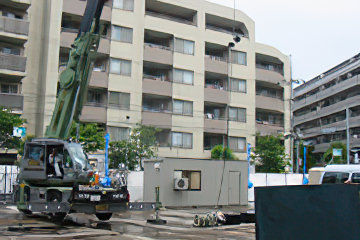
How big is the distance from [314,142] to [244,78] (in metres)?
30.0

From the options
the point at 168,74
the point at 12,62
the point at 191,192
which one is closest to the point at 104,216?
the point at 191,192

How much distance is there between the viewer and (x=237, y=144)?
37.2 m

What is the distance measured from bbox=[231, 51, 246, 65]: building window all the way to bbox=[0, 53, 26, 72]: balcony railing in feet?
57.3

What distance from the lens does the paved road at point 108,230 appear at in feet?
35.4

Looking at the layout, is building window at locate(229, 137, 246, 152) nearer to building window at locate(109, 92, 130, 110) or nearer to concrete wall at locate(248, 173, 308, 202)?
concrete wall at locate(248, 173, 308, 202)

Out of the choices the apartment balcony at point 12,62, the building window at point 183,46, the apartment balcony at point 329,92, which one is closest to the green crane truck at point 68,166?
the apartment balcony at point 12,62

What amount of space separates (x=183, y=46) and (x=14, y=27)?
12854mm

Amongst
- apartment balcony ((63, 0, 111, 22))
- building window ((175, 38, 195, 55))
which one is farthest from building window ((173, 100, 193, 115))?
apartment balcony ((63, 0, 111, 22))

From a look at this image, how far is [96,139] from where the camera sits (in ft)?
90.6

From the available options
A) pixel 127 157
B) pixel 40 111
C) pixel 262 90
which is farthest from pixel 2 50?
pixel 262 90

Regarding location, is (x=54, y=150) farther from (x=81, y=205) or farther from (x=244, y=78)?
(x=244, y=78)

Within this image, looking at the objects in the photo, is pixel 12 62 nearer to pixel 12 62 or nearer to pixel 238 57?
pixel 12 62

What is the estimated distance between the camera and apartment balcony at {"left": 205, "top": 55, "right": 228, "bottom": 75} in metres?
35.7

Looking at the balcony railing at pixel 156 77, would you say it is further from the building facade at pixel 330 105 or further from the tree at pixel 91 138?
the building facade at pixel 330 105
